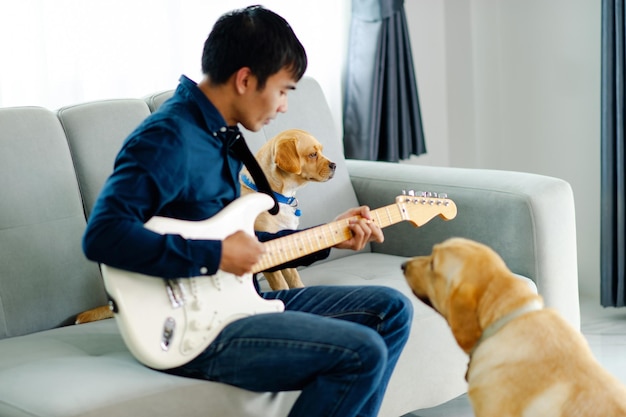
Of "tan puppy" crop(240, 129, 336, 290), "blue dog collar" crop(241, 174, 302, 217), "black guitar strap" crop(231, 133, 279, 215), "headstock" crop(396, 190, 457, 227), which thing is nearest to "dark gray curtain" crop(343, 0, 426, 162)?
"tan puppy" crop(240, 129, 336, 290)

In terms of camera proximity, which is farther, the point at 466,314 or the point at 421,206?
the point at 421,206

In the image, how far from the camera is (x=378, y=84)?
3.79 meters

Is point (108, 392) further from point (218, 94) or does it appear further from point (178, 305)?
point (218, 94)

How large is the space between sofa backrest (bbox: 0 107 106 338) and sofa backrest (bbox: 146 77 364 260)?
2.10 feet

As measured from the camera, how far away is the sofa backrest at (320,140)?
9.74 ft

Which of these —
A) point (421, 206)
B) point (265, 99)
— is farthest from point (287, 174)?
point (265, 99)

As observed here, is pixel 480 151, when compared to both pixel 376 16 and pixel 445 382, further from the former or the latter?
pixel 445 382

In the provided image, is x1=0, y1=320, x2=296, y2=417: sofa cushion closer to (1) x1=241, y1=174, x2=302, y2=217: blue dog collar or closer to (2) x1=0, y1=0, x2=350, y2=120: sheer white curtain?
(1) x1=241, y1=174, x2=302, y2=217: blue dog collar

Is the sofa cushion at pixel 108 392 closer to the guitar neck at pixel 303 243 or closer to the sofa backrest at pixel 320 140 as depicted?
the guitar neck at pixel 303 243

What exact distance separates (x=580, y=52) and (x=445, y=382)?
6.45 ft

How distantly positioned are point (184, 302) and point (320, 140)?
129 centimetres

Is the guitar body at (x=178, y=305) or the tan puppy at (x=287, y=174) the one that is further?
the tan puppy at (x=287, y=174)

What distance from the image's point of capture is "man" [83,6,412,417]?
1800 mm

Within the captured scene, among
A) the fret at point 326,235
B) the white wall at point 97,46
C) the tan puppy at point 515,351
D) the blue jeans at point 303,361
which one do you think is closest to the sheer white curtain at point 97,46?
the white wall at point 97,46
